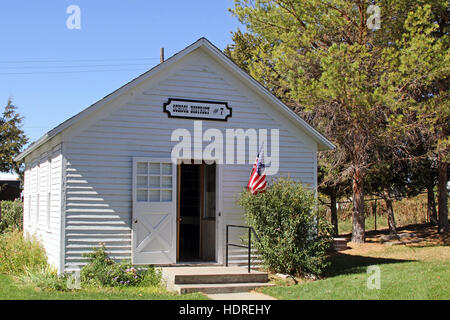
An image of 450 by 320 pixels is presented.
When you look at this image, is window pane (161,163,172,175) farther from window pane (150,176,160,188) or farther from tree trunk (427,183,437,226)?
tree trunk (427,183,437,226)

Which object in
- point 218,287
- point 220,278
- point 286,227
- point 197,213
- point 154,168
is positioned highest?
point 154,168

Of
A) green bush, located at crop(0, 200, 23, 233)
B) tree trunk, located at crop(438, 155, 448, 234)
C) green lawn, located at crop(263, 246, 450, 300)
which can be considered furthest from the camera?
green bush, located at crop(0, 200, 23, 233)

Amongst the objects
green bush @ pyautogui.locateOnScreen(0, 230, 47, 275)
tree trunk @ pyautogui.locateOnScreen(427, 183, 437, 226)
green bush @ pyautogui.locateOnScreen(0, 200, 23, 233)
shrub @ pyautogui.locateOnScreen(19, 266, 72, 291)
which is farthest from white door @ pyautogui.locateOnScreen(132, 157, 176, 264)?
tree trunk @ pyautogui.locateOnScreen(427, 183, 437, 226)

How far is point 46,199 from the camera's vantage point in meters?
13.1

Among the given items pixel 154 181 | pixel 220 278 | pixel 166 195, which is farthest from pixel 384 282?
pixel 154 181

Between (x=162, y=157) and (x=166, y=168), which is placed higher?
(x=162, y=157)

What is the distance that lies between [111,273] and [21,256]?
2906 millimetres

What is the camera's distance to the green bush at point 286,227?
461 inches

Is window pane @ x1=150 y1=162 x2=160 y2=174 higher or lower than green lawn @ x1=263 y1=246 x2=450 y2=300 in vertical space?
higher

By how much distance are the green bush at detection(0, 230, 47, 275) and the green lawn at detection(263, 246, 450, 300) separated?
542 cm

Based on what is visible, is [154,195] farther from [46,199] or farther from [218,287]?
[46,199]

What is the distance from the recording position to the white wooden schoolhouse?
37.1 ft

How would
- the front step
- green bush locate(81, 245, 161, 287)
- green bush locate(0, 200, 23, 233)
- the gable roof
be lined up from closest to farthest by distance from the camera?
the front step → green bush locate(81, 245, 161, 287) → the gable roof → green bush locate(0, 200, 23, 233)

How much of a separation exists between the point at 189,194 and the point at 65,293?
5371mm
